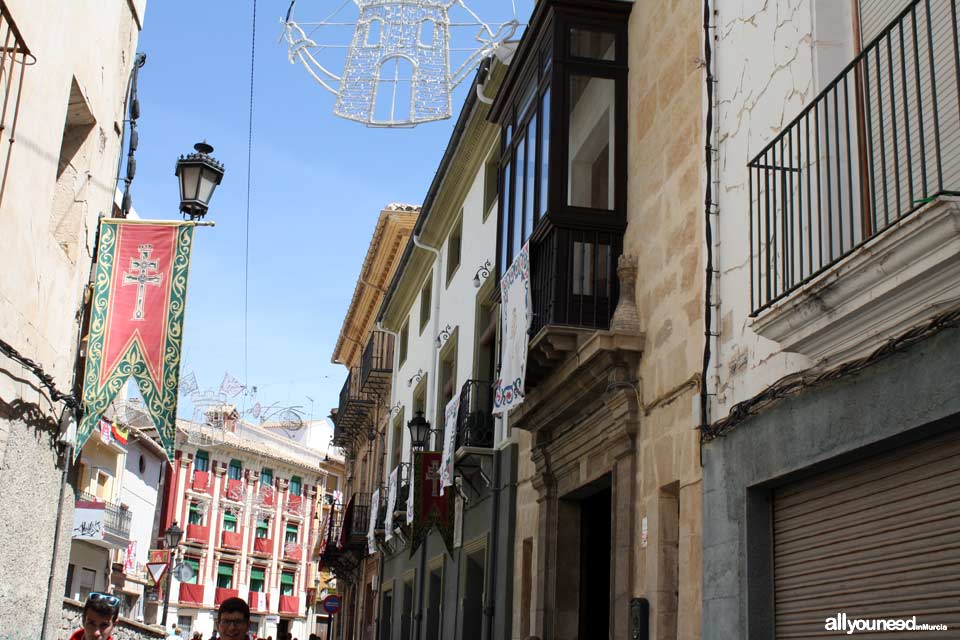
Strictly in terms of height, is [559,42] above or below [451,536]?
above

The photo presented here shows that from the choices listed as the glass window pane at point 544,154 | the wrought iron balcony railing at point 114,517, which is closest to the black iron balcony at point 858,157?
the glass window pane at point 544,154

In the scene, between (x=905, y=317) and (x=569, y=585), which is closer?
(x=905, y=317)

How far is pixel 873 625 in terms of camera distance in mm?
5613

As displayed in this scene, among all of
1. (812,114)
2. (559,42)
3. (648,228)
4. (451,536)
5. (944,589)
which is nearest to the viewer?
(944,589)

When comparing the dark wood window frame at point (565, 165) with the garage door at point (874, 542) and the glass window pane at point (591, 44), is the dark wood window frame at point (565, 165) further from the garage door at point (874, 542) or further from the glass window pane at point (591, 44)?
the garage door at point (874, 542)

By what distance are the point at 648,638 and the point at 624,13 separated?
5.79 metres

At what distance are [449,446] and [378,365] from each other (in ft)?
39.8

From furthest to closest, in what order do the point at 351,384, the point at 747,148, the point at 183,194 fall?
the point at 351,384 < the point at 183,194 < the point at 747,148

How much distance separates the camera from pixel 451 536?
1593 cm

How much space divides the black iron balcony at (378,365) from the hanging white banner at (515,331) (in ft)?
49.4

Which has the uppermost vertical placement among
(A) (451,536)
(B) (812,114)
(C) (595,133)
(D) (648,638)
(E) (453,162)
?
(E) (453,162)

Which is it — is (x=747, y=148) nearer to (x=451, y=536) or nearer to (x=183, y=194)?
(x=183, y=194)

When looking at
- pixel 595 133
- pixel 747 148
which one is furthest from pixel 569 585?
pixel 747 148

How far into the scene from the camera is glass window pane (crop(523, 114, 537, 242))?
444 inches
